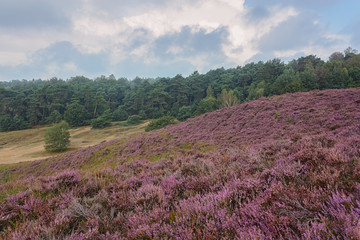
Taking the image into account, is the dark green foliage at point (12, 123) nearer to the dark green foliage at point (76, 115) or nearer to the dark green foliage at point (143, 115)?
the dark green foliage at point (76, 115)

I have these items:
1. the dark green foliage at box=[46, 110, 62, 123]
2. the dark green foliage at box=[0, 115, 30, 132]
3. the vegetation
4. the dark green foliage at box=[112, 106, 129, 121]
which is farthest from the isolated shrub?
the dark green foliage at box=[0, 115, 30, 132]

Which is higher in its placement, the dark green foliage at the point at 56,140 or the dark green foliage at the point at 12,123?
the dark green foliage at the point at 12,123

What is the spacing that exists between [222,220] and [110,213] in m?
2.02

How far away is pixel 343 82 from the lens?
57.9 meters

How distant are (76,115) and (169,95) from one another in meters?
46.6

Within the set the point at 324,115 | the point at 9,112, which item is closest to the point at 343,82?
the point at 324,115

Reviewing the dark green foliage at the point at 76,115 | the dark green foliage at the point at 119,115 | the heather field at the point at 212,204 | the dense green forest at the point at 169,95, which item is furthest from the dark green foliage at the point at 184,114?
the heather field at the point at 212,204

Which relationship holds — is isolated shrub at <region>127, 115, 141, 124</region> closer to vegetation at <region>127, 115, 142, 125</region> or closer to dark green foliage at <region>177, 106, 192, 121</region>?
vegetation at <region>127, 115, 142, 125</region>

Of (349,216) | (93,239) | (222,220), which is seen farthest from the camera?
(93,239)

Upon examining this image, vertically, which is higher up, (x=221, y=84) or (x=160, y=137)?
(x=221, y=84)

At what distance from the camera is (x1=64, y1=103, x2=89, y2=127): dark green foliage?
74.8 meters

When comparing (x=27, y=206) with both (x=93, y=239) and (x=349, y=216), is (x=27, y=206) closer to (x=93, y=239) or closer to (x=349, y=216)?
(x=93, y=239)

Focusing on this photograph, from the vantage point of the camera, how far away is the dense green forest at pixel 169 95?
206 feet

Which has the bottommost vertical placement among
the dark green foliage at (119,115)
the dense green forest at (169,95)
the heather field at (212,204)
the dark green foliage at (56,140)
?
the dark green foliage at (56,140)
